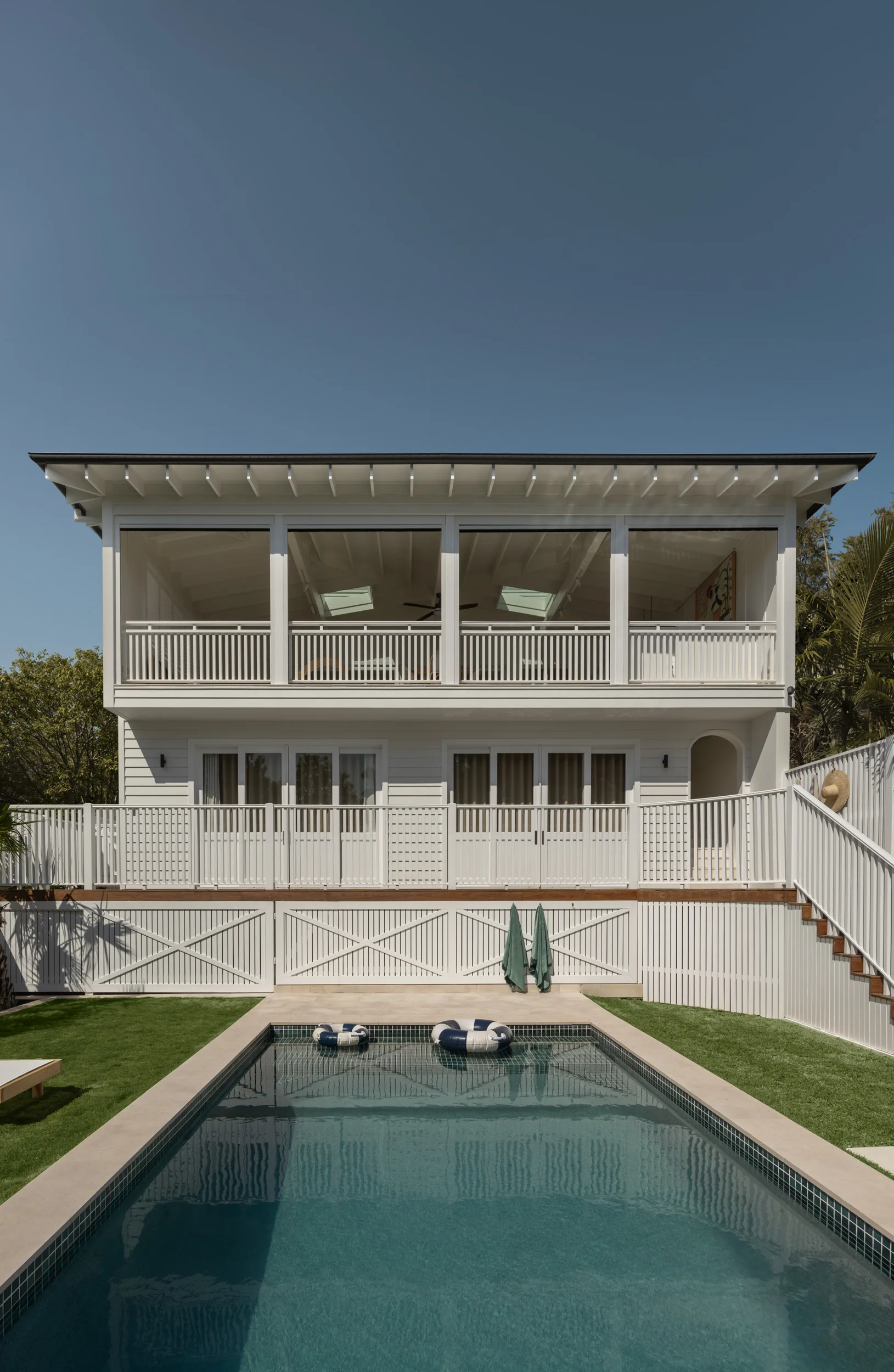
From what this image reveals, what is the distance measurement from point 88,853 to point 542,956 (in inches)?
273

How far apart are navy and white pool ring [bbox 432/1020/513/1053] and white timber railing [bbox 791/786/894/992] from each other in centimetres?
418

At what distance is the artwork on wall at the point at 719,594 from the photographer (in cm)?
1561

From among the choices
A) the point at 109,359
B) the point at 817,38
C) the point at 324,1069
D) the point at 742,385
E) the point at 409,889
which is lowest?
the point at 324,1069

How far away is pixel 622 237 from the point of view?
23516 mm

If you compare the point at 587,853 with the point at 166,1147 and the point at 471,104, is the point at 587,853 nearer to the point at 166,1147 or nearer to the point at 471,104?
the point at 166,1147

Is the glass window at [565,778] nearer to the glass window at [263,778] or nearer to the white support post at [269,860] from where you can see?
the glass window at [263,778]

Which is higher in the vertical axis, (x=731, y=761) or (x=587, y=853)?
(x=731, y=761)

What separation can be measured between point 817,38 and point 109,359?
18.0m

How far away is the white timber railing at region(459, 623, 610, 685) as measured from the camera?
13820mm

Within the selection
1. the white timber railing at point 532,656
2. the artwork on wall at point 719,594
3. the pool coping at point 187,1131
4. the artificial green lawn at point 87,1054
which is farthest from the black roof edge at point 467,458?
the pool coping at point 187,1131

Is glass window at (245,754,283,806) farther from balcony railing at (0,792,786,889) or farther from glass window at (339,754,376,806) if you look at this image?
balcony railing at (0,792,786,889)

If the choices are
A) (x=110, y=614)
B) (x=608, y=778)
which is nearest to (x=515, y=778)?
(x=608, y=778)

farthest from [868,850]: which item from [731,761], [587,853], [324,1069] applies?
[731,761]

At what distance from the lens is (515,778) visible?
14.9m
